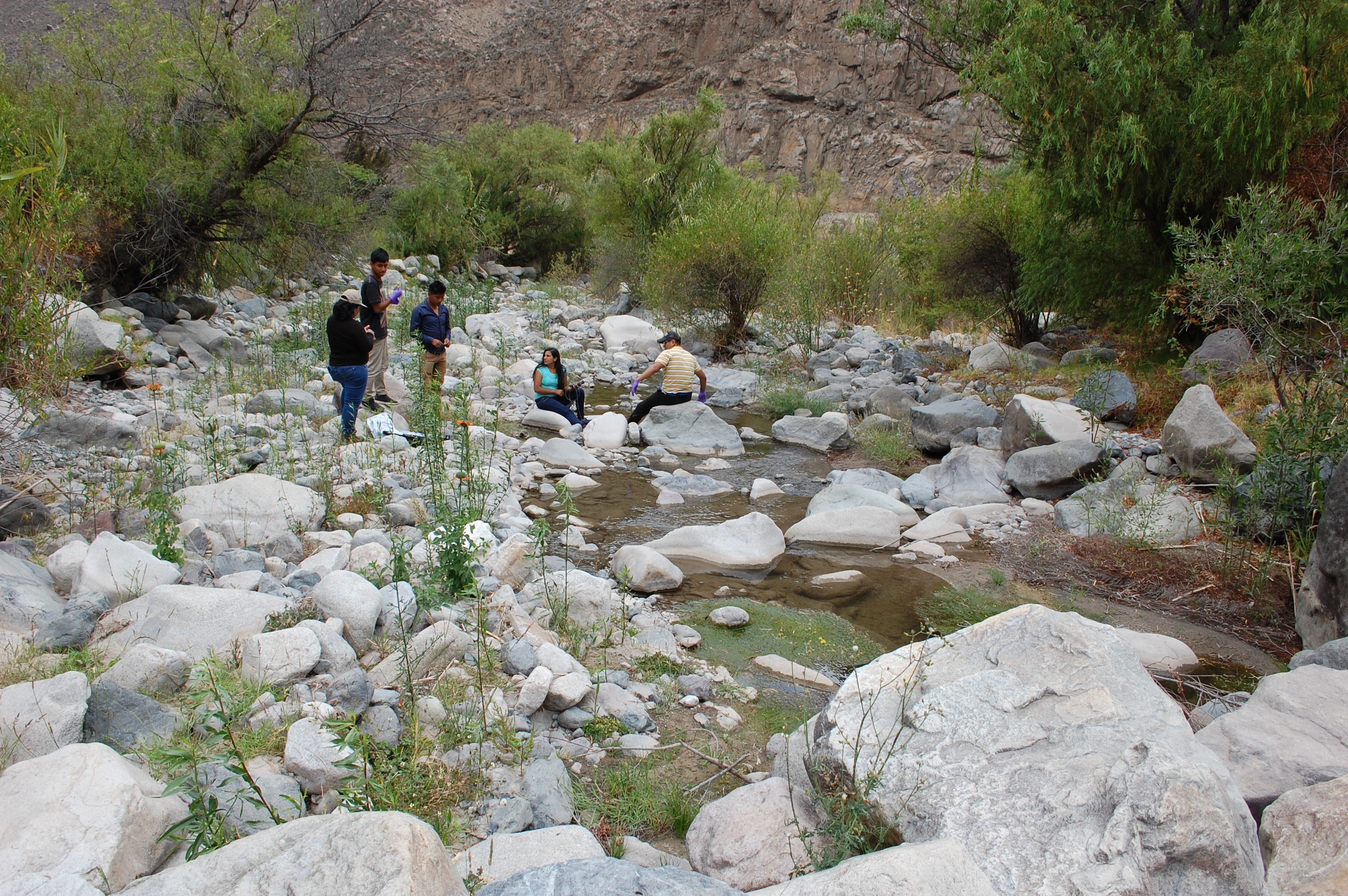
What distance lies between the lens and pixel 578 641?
176 inches

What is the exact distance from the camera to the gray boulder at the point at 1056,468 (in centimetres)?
784

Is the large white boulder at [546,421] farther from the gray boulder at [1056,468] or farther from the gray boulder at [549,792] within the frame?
the gray boulder at [549,792]

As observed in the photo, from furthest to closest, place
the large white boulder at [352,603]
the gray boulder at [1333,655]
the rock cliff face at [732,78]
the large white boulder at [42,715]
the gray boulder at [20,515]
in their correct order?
the rock cliff face at [732,78], the gray boulder at [20,515], the large white boulder at [352,603], the gray boulder at [1333,655], the large white boulder at [42,715]

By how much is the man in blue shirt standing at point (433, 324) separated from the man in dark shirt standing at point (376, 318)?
43cm

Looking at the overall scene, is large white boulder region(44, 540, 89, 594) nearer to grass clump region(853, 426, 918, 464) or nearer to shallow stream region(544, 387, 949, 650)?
shallow stream region(544, 387, 949, 650)

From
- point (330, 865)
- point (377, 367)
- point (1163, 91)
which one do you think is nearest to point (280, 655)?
point (330, 865)

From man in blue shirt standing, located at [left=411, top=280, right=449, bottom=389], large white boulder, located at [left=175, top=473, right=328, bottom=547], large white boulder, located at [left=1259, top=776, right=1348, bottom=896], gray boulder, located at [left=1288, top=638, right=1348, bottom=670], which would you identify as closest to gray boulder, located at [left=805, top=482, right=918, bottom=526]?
gray boulder, located at [left=1288, top=638, right=1348, bottom=670]

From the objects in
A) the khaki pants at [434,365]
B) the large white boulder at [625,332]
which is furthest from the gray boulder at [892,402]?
the large white boulder at [625,332]

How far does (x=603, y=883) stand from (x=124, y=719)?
75.2 inches

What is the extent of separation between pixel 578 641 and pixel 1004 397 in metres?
8.61

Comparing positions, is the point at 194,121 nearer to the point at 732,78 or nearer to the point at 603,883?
the point at 603,883

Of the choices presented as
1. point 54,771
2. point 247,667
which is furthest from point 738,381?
point 54,771

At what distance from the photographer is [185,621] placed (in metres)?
3.67

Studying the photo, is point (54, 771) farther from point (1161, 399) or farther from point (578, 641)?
point (1161, 399)
